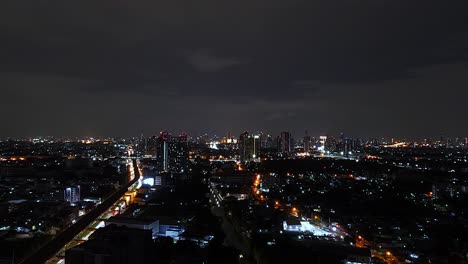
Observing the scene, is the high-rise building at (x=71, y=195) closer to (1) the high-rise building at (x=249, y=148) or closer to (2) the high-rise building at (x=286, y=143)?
(1) the high-rise building at (x=249, y=148)

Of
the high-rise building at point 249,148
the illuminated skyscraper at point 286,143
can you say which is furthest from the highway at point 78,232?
the illuminated skyscraper at point 286,143

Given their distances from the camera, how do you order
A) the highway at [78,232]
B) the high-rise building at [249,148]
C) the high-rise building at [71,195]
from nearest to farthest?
the highway at [78,232] → the high-rise building at [71,195] → the high-rise building at [249,148]

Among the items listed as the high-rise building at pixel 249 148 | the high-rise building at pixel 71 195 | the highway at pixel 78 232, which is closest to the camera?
the highway at pixel 78 232

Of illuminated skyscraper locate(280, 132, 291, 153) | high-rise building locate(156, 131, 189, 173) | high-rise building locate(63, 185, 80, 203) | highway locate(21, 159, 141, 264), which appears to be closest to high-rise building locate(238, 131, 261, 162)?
high-rise building locate(156, 131, 189, 173)

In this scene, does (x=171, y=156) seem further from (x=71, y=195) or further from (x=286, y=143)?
(x=286, y=143)

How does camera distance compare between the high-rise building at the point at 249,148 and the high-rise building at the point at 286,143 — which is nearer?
the high-rise building at the point at 249,148

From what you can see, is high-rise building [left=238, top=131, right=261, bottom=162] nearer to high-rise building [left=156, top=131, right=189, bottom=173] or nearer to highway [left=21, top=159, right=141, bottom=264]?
high-rise building [left=156, top=131, right=189, bottom=173]
